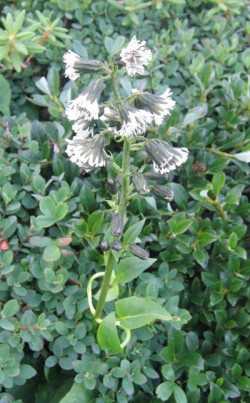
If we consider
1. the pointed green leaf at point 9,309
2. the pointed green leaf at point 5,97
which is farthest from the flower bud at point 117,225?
the pointed green leaf at point 5,97

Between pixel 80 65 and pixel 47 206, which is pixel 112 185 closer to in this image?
pixel 47 206

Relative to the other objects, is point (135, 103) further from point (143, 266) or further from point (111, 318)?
point (111, 318)

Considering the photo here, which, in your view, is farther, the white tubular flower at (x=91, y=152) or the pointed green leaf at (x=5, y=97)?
the pointed green leaf at (x=5, y=97)

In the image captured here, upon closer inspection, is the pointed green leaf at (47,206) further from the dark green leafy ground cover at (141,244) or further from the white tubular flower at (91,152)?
the white tubular flower at (91,152)

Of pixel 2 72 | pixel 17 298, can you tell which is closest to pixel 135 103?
pixel 17 298

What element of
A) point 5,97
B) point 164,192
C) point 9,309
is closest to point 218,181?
point 164,192

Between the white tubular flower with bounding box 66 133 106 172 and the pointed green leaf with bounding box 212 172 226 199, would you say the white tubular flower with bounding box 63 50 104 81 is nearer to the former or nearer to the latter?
the white tubular flower with bounding box 66 133 106 172
